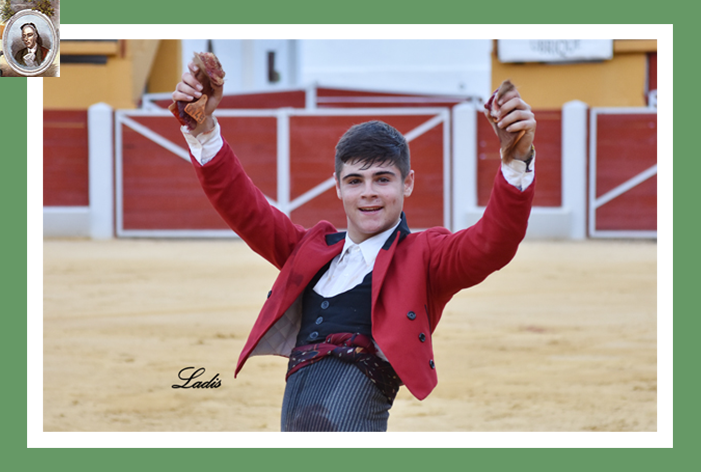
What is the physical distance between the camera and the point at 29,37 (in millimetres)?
2713

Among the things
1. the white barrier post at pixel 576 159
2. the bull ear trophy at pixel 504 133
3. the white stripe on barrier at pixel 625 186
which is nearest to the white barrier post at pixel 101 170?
the white barrier post at pixel 576 159

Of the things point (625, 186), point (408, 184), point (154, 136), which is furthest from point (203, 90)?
point (625, 186)

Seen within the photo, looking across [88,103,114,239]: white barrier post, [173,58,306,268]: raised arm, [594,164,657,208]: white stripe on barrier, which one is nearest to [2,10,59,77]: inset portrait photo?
[173,58,306,268]: raised arm

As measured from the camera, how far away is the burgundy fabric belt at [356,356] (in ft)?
6.68

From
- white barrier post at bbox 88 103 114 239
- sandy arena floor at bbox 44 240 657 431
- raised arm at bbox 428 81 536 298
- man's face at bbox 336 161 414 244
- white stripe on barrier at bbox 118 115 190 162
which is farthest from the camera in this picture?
white stripe on barrier at bbox 118 115 190 162

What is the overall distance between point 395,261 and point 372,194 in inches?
7.2

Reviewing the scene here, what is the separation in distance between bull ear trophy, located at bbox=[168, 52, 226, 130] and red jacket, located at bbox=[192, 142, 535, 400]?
0.38 feet

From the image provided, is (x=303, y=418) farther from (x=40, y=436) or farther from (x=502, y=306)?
(x=502, y=306)

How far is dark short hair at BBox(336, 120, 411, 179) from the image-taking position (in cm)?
209

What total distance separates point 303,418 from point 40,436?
3.79ft

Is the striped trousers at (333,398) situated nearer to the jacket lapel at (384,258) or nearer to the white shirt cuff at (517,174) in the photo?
the jacket lapel at (384,258)

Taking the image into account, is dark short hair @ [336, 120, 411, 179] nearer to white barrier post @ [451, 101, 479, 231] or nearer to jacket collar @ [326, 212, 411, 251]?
jacket collar @ [326, 212, 411, 251]
